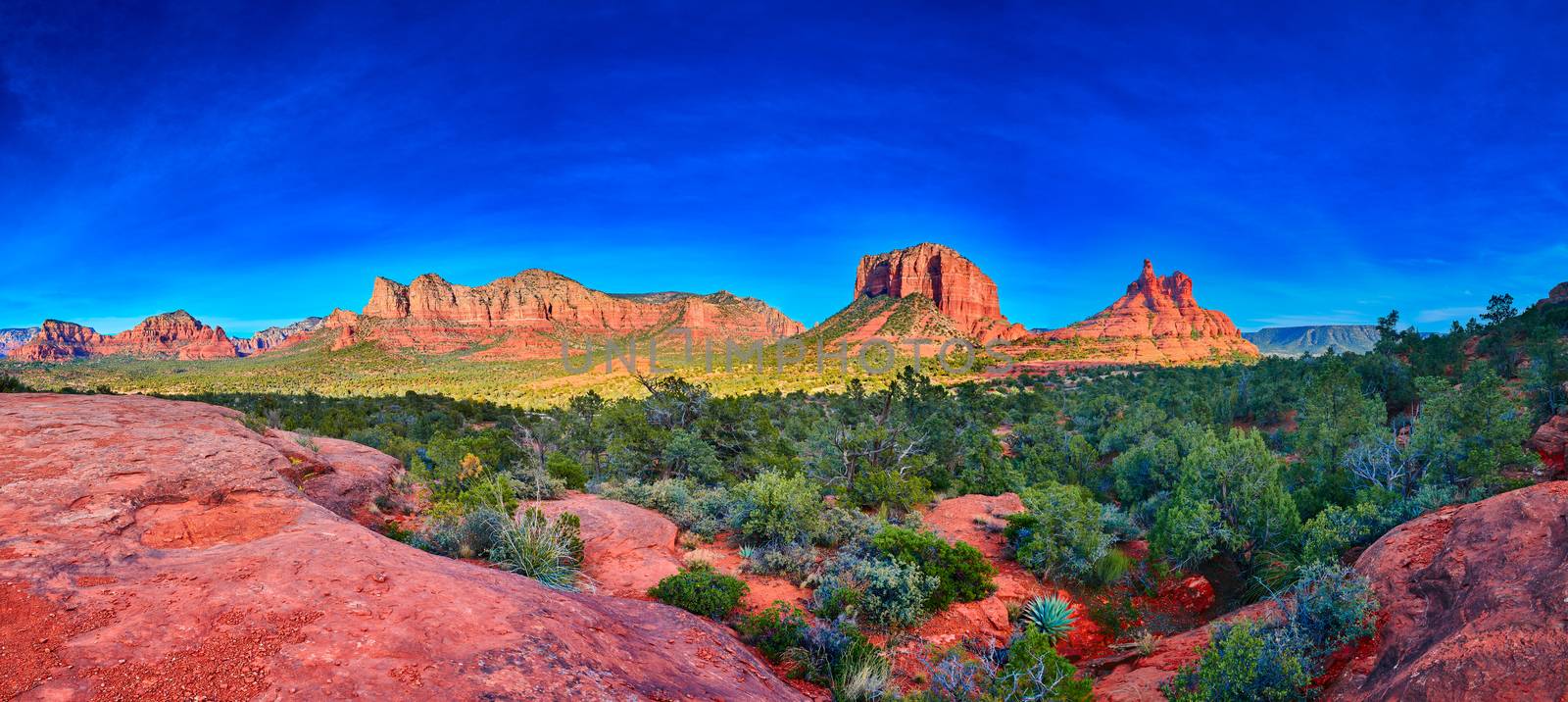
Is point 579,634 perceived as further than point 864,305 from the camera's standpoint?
No

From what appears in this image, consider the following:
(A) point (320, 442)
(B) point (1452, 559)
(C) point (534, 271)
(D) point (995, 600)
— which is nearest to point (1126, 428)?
(D) point (995, 600)

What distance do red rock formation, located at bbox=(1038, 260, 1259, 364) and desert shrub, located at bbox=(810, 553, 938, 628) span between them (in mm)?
90965

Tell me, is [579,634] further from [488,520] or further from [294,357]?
[294,357]

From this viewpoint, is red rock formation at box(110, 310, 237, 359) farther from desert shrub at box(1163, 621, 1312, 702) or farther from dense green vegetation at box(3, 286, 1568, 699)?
desert shrub at box(1163, 621, 1312, 702)

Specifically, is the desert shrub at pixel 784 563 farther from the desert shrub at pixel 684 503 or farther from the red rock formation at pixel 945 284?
the red rock formation at pixel 945 284

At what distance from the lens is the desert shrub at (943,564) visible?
8.63m

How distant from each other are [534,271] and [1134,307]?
139m

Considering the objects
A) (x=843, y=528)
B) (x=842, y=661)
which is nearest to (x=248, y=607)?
(x=842, y=661)

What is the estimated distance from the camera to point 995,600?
9.07 meters

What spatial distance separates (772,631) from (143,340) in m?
243

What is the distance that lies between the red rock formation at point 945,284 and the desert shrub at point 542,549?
110409 millimetres

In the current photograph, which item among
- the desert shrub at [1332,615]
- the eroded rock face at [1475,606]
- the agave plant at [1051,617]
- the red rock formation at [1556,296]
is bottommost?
the agave plant at [1051,617]

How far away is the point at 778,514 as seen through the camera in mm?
10961

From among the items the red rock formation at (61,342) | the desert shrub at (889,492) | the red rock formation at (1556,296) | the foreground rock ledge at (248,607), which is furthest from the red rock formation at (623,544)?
the red rock formation at (61,342)
